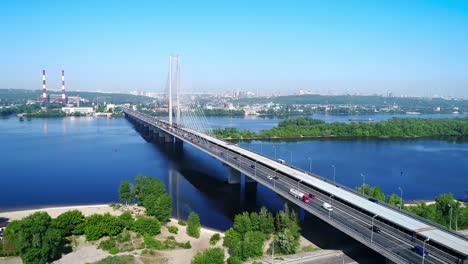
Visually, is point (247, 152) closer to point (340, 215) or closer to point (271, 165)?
point (271, 165)

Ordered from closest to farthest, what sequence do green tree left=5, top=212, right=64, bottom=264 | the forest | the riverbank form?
green tree left=5, top=212, right=64, bottom=264
the riverbank
the forest

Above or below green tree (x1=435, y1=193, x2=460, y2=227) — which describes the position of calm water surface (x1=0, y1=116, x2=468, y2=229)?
below

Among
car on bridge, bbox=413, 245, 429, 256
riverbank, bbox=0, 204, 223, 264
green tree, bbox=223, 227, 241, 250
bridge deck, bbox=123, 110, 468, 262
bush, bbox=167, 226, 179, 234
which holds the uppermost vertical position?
bridge deck, bbox=123, 110, 468, 262

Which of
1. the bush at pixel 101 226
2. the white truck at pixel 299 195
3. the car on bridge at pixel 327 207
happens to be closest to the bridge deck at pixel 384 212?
the car on bridge at pixel 327 207

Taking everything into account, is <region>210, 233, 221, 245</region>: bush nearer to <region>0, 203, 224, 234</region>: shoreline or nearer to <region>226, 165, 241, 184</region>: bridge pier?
<region>0, 203, 224, 234</region>: shoreline

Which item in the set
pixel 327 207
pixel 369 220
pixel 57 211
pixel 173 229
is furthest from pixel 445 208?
pixel 57 211

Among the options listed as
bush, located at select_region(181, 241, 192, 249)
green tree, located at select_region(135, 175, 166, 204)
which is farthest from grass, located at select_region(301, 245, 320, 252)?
green tree, located at select_region(135, 175, 166, 204)

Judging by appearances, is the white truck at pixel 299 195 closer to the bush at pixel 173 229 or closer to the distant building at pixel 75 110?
the bush at pixel 173 229

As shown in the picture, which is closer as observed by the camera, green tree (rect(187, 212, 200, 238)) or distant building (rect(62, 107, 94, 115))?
green tree (rect(187, 212, 200, 238))
